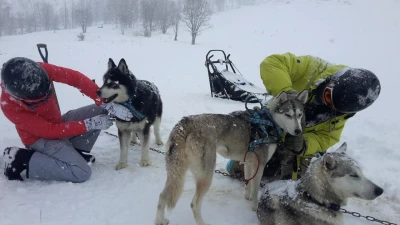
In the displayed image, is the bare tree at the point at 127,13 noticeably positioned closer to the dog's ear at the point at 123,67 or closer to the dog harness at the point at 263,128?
the dog's ear at the point at 123,67

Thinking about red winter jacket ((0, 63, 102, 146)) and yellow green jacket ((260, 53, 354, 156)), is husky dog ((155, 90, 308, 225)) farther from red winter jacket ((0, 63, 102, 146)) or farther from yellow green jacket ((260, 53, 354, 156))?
red winter jacket ((0, 63, 102, 146))

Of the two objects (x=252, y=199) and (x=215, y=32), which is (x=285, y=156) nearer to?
(x=252, y=199)

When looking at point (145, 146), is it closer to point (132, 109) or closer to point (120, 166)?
point (120, 166)

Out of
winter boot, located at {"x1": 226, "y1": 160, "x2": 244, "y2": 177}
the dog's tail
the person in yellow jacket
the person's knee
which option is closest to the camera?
the dog's tail

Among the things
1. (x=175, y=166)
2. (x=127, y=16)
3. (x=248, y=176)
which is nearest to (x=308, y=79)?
(x=248, y=176)

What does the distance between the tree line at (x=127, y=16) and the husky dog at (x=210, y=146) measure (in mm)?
25699

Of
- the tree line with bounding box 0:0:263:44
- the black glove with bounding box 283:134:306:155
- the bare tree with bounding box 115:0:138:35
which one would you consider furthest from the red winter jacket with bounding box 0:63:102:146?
the bare tree with bounding box 115:0:138:35

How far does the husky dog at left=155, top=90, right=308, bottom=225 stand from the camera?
233 cm

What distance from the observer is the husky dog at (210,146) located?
7.65 feet

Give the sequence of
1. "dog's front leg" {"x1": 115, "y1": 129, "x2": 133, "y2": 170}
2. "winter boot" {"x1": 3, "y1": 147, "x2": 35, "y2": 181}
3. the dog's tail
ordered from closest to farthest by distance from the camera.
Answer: the dog's tail < "winter boot" {"x1": 3, "y1": 147, "x2": 35, "y2": 181} < "dog's front leg" {"x1": 115, "y1": 129, "x2": 133, "y2": 170}

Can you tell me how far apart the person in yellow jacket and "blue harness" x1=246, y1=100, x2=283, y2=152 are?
0.16 meters

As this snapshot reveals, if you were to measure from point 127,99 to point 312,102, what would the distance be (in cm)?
227

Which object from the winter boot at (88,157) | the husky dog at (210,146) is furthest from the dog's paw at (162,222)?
the winter boot at (88,157)

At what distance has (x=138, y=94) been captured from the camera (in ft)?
11.8
